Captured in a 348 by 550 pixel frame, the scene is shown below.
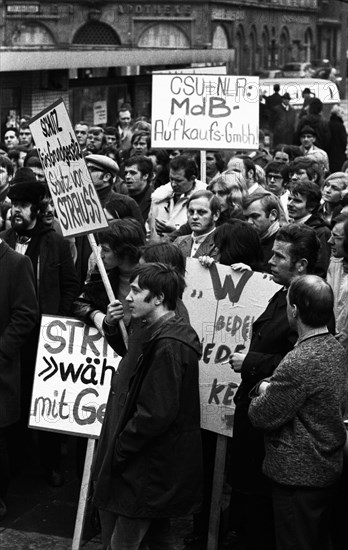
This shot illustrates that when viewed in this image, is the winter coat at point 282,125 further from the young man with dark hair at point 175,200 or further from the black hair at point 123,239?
the black hair at point 123,239

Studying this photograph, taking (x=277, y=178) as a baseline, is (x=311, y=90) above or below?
above

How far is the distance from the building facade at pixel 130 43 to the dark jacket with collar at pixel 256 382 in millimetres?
14013

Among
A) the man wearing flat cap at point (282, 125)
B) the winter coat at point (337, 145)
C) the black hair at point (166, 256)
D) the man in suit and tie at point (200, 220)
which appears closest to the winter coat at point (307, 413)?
the black hair at point (166, 256)

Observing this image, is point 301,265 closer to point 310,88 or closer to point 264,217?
Answer: point 264,217

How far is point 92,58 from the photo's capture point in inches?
921

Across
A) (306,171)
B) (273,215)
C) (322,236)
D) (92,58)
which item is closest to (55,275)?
(273,215)

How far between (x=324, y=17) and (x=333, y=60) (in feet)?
7.70

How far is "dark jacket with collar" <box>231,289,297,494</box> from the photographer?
5.47 meters

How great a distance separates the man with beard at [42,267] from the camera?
722cm

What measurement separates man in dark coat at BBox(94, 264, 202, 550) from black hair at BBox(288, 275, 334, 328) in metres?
0.51

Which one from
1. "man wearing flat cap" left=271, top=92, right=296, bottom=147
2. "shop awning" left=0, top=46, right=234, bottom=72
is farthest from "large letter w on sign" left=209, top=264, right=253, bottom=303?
"shop awning" left=0, top=46, right=234, bottom=72

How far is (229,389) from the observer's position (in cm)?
620

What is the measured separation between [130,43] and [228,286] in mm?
40404

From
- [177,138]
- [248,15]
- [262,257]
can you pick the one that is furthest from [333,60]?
[262,257]
